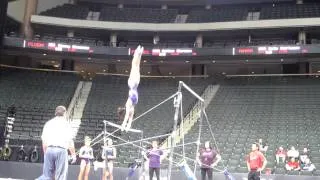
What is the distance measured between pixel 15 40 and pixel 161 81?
10.6 m

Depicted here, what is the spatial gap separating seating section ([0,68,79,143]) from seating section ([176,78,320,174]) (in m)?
Answer: 9.03

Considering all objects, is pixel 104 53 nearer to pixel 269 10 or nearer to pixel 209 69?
pixel 209 69

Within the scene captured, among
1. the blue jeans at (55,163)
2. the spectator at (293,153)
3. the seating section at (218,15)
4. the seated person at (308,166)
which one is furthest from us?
the seating section at (218,15)

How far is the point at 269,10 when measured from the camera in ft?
115

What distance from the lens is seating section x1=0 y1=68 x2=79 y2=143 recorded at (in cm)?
2579

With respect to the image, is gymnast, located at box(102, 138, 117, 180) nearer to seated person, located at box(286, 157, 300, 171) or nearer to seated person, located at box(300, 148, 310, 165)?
seated person, located at box(286, 157, 300, 171)

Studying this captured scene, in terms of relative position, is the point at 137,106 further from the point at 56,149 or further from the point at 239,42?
the point at 56,149

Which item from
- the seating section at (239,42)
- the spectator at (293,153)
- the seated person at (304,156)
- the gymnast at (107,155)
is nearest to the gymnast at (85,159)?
the gymnast at (107,155)

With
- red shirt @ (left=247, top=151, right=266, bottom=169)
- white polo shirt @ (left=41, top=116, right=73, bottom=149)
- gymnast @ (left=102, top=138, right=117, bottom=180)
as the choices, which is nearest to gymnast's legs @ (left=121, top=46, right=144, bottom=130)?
gymnast @ (left=102, top=138, right=117, bottom=180)

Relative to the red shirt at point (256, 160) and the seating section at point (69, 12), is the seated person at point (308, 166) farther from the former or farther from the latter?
the seating section at point (69, 12)

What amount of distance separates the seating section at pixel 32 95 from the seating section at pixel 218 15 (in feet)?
33.9

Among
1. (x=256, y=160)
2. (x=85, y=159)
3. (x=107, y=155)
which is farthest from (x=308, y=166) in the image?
(x=107, y=155)

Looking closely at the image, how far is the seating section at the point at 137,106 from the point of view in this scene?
25156 millimetres

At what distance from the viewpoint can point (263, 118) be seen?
2531cm
